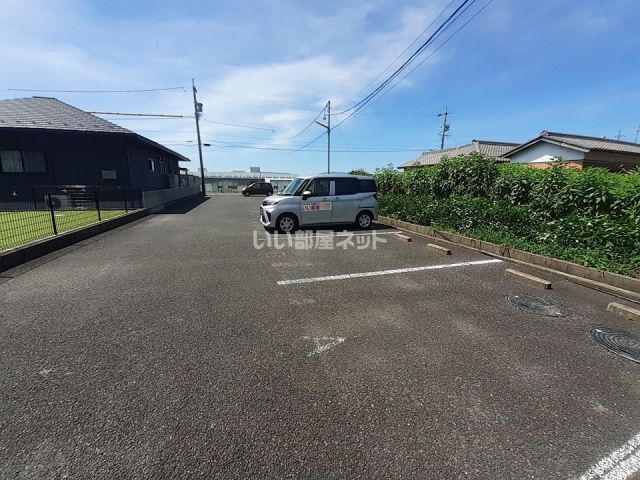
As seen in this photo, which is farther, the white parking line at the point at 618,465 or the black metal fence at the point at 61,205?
the black metal fence at the point at 61,205

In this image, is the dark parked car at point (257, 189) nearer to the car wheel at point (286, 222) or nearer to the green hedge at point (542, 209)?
the car wheel at point (286, 222)

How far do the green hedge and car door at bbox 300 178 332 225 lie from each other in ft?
9.43

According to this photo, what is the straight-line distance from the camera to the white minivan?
28.8 ft

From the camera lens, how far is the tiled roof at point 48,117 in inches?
526

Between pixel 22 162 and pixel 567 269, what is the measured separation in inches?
822

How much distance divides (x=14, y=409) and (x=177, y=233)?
285 inches

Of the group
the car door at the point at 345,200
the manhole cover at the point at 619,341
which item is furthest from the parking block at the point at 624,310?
the car door at the point at 345,200

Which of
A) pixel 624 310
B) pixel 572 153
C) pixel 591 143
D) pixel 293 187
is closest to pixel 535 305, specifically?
pixel 624 310

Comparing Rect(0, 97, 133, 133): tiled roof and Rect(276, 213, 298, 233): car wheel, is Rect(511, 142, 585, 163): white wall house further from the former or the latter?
Rect(0, 97, 133, 133): tiled roof

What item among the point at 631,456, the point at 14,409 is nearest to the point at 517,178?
the point at 631,456

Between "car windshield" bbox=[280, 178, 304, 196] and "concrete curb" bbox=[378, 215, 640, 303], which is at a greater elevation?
"car windshield" bbox=[280, 178, 304, 196]

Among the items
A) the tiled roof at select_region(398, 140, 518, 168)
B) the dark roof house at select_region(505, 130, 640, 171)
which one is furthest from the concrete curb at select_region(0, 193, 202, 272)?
the tiled roof at select_region(398, 140, 518, 168)

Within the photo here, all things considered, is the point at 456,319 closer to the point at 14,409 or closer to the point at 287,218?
the point at 14,409

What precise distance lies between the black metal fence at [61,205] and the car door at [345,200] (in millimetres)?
7107
